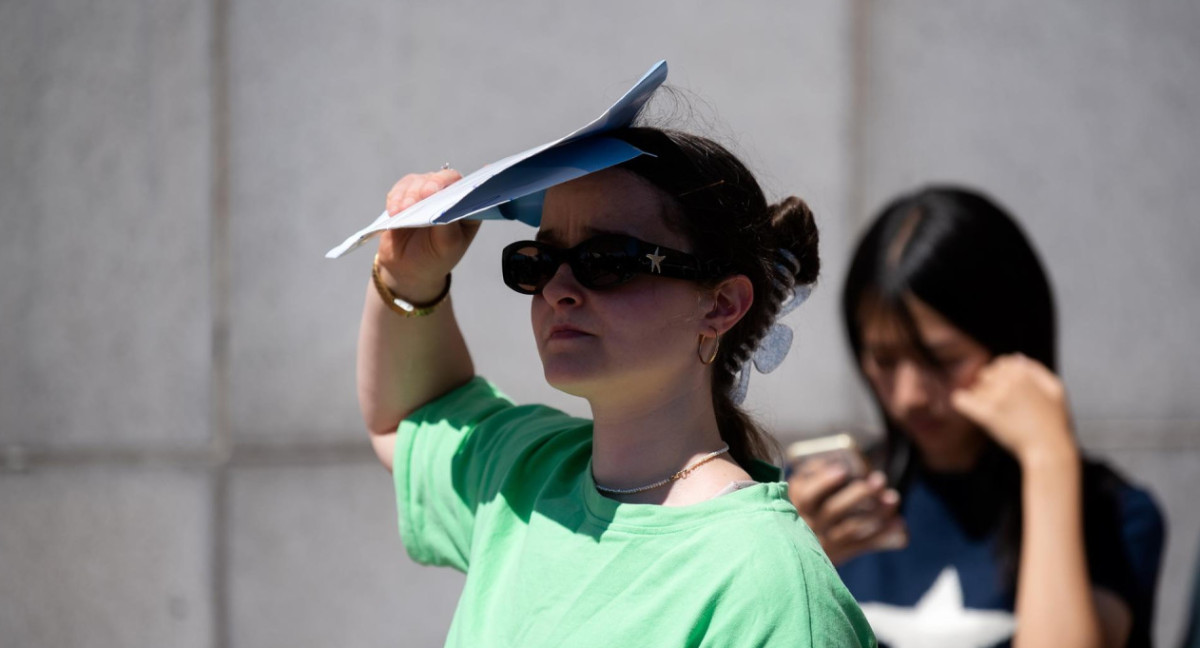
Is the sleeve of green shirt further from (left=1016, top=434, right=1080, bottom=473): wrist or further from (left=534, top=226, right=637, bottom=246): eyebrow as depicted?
(left=1016, top=434, right=1080, bottom=473): wrist

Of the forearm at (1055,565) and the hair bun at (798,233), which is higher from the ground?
the hair bun at (798,233)

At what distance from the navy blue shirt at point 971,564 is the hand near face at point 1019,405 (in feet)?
0.51

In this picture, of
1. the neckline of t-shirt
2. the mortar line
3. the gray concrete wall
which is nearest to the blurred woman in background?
the gray concrete wall

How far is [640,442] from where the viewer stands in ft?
4.28

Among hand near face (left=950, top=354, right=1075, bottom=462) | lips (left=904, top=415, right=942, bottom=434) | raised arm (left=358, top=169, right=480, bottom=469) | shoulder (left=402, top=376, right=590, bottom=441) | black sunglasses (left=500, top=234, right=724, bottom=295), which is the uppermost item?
black sunglasses (left=500, top=234, right=724, bottom=295)

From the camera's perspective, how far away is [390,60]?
10.1ft

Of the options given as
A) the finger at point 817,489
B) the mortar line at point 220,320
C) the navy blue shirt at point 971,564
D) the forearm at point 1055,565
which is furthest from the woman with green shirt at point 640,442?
the mortar line at point 220,320

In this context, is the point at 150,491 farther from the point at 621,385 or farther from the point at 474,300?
the point at 621,385

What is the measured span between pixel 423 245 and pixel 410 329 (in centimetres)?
14

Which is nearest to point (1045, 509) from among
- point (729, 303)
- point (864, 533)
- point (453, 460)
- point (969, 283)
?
point (864, 533)

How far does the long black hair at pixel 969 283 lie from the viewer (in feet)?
7.41

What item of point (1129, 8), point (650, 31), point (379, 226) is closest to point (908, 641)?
point (379, 226)

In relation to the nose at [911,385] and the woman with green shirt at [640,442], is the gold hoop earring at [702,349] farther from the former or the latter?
the nose at [911,385]

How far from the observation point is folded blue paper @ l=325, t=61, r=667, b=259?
1.21 m
